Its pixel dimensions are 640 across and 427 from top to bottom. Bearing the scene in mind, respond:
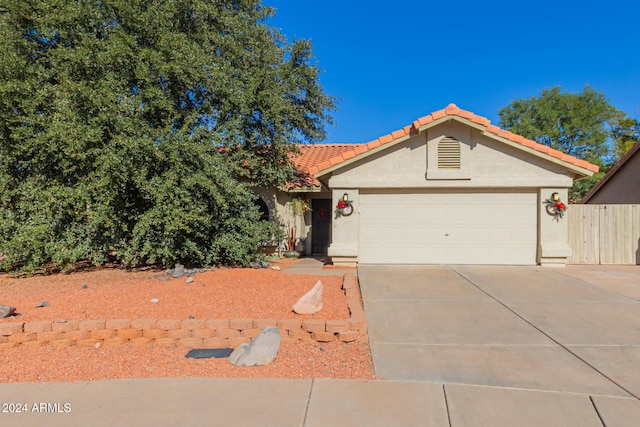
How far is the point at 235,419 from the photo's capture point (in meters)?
3.04

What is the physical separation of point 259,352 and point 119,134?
21.3ft

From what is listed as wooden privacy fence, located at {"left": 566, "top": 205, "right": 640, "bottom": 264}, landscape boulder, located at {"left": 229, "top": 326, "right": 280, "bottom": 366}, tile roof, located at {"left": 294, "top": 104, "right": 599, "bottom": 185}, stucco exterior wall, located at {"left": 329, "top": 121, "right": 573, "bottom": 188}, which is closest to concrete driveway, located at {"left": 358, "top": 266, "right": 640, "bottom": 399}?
landscape boulder, located at {"left": 229, "top": 326, "right": 280, "bottom": 366}

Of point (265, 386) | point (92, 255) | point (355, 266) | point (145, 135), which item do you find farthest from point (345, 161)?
point (265, 386)

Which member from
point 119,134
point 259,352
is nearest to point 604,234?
point 259,352

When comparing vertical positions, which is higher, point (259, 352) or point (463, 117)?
point (463, 117)

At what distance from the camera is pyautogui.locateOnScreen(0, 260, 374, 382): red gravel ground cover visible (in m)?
3.94

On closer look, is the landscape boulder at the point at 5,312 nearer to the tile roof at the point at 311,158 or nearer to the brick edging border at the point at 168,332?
the brick edging border at the point at 168,332

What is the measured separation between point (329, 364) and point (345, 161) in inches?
271

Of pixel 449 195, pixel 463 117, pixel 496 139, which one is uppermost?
pixel 463 117

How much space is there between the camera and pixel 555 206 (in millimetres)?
9750

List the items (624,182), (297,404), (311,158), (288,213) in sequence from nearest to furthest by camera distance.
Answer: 1. (297,404)
2. (288,213)
3. (624,182)
4. (311,158)

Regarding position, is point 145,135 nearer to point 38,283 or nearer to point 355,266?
point 38,283

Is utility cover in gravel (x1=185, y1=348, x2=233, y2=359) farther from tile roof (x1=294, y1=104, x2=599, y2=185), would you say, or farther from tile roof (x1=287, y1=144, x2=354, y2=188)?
tile roof (x1=287, y1=144, x2=354, y2=188)

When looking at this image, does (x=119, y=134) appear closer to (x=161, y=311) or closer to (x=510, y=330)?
(x=161, y=311)
